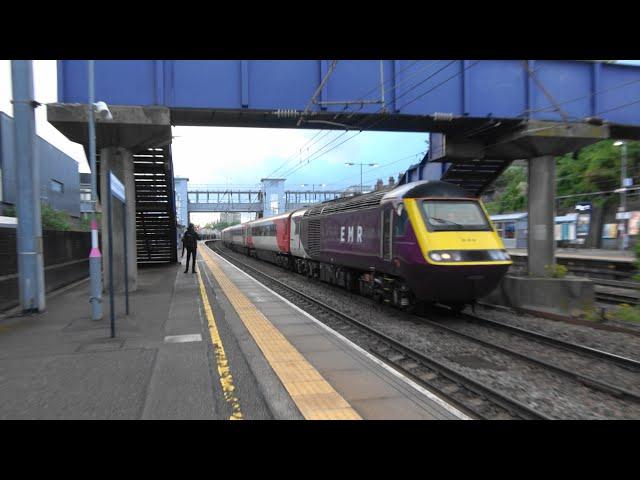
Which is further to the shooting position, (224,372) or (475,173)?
(475,173)

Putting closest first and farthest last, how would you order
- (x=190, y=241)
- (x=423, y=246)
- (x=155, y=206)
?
(x=423, y=246), (x=190, y=241), (x=155, y=206)

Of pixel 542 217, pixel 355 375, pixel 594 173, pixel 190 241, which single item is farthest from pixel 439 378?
pixel 594 173

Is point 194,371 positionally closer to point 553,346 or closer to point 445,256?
point 445,256

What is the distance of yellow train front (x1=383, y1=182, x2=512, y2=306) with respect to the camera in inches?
334

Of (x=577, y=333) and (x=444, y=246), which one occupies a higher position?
(x=444, y=246)

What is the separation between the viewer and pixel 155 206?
64.8ft

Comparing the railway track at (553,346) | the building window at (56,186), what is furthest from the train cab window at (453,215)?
the building window at (56,186)

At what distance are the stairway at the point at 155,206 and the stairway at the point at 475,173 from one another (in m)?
9.85

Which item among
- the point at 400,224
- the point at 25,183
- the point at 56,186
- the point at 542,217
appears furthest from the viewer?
the point at 56,186

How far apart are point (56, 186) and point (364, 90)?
30.4 m

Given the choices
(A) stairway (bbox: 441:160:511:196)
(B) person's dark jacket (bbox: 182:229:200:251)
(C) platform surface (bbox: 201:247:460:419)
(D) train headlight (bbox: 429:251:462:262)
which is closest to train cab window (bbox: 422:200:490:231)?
(D) train headlight (bbox: 429:251:462:262)

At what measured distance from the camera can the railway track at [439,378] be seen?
474cm

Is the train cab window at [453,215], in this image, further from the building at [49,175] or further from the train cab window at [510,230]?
the train cab window at [510,230]

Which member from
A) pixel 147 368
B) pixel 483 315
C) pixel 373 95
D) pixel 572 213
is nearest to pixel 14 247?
pixel 147 368
